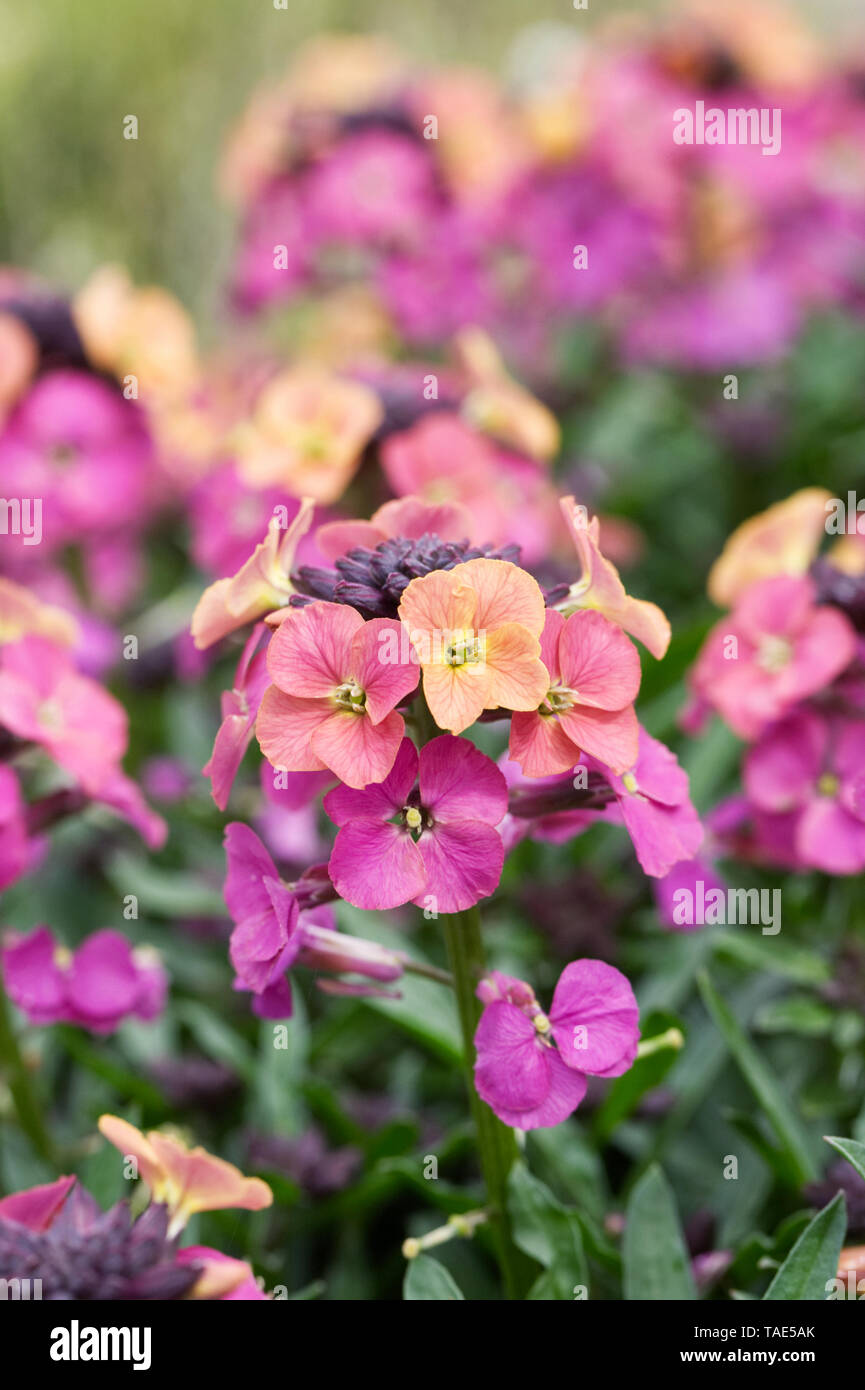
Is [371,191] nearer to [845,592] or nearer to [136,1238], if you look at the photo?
[845,592]

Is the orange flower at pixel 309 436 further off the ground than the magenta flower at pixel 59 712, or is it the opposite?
the orange flower at pixel 309 436

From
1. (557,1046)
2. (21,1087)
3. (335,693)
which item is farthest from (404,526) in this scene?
(21,1087)

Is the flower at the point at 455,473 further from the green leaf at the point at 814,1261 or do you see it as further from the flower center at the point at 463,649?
the green leaf at the point at 814,1261

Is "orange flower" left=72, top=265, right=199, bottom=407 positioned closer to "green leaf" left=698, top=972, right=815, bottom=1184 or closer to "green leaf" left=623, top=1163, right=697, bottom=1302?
"green leaf" left=698, top=972, right=815, bottom=1184

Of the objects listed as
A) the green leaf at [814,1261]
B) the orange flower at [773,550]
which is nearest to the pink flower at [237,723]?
the green leaf at [814,1261]

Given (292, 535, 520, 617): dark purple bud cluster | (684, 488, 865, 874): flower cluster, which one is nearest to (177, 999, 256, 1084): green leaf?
(684, 488, 865, 874): flower cluster

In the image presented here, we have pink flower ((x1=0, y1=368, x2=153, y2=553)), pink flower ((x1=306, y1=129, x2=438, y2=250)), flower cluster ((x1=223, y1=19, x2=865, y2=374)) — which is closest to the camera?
pink flower ((x1=0, y1=368, x2=153, y2=553))

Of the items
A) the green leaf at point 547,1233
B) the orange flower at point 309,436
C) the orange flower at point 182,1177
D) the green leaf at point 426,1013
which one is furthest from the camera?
the orange flower at point 309,436
